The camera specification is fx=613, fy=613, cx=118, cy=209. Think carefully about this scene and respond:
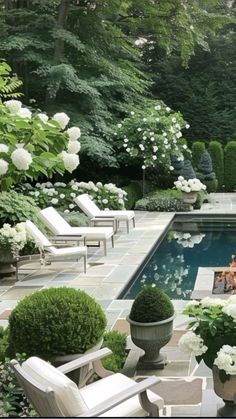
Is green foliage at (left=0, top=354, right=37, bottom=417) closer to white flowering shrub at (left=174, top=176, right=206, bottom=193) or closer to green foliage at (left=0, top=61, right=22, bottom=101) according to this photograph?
green foliage at (left=0, top=61, right=22, bottom=101)

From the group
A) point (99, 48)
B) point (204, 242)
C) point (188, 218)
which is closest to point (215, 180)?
point (188, 218)

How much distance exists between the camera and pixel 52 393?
3260 mm

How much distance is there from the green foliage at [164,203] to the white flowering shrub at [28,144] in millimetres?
9392

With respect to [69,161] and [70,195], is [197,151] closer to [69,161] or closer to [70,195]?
[70,195]

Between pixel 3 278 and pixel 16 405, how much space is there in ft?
18.5

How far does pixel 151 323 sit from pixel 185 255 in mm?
7844

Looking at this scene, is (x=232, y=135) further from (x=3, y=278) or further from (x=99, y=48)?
(x=3, y=278)

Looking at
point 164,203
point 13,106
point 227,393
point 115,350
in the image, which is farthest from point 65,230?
point 164,203

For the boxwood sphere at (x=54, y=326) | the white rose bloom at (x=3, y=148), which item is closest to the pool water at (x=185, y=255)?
the white rose bloom at (x=3, y=148)

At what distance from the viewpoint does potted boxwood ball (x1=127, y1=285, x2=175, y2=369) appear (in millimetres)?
5547

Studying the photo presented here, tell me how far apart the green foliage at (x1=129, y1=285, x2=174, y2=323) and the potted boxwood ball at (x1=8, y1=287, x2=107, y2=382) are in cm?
58

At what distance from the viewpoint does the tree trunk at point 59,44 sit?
17894 millimetres

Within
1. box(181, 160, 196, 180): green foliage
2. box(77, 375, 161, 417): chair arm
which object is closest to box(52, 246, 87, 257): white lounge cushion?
box(77, 375, 161, 417): chair arm

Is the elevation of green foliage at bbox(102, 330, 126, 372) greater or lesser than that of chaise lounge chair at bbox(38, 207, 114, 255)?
lesser
